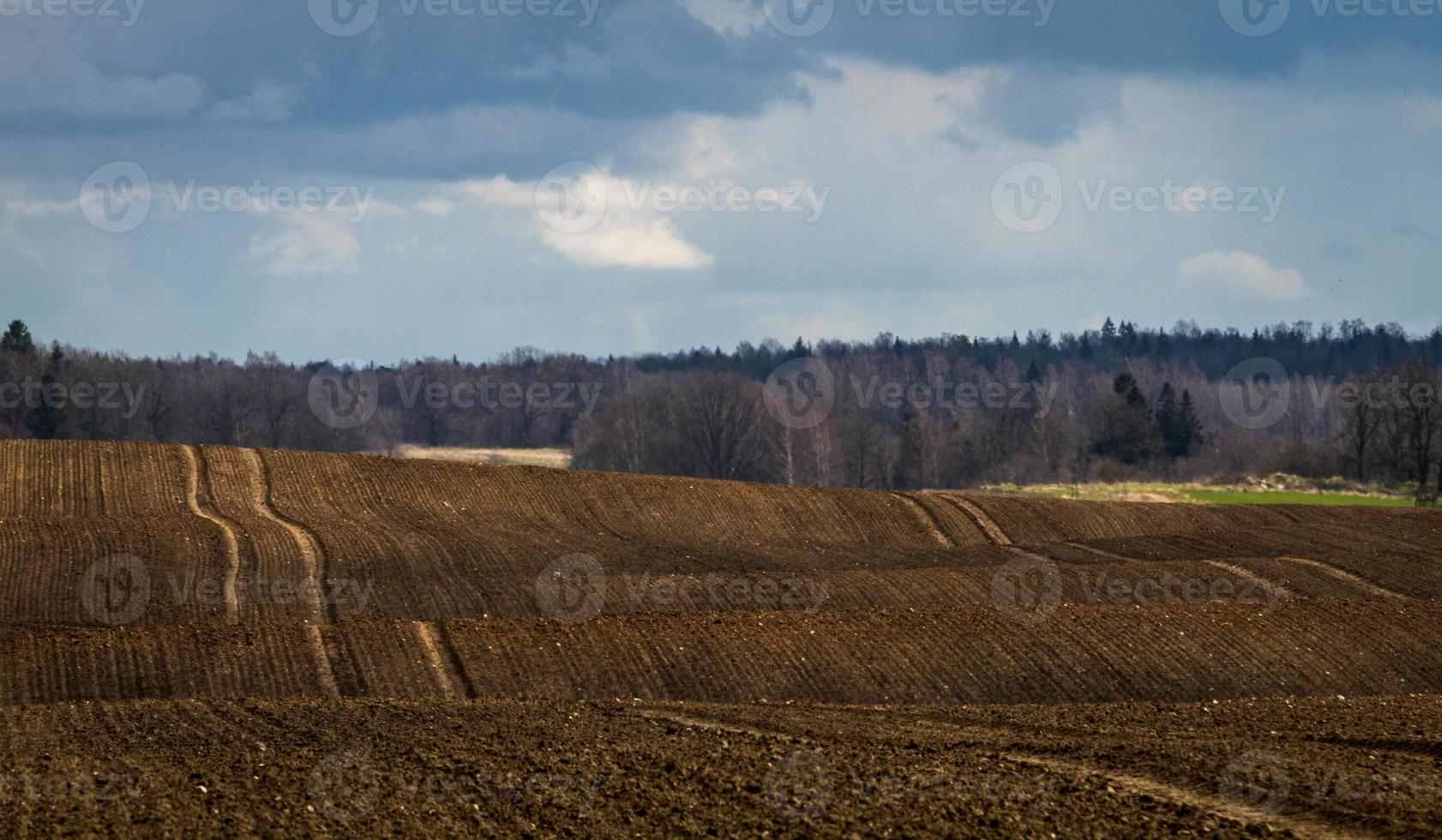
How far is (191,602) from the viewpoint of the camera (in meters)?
25.2

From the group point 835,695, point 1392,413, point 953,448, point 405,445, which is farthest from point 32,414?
point 1392,413

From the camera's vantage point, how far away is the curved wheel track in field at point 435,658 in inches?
781

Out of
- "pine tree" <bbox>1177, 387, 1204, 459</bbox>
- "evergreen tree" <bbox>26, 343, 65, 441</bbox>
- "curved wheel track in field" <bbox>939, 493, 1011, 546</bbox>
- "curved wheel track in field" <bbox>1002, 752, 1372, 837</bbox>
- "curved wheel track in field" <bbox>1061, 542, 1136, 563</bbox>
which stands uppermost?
"evergreen tree" <bbox>26, 343, 65, 441</bbox>

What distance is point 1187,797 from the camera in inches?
488

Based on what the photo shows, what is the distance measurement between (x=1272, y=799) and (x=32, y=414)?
281 feet

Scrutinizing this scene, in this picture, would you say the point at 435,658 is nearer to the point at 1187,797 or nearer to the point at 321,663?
the point at 321,663

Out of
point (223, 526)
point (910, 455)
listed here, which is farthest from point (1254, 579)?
point (910, 455)

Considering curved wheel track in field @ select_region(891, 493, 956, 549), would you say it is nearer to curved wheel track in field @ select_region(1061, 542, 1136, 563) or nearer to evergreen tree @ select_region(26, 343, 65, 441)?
curved wheel track in field @ select_region(1061, 542, 1136, 563)

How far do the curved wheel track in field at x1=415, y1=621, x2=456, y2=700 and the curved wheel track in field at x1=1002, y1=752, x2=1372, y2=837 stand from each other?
895 centimetres

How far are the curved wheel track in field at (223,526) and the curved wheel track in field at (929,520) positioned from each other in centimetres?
1925

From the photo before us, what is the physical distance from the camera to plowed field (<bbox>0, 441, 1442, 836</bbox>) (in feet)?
39.9

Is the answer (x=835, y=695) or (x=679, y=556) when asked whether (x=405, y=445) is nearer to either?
(x=679, y=556)

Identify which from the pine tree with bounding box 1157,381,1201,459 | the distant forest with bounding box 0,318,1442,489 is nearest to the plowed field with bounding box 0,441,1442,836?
the distant forest with bounding box 0,318,1442,489

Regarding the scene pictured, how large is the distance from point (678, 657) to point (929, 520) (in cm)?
1955
